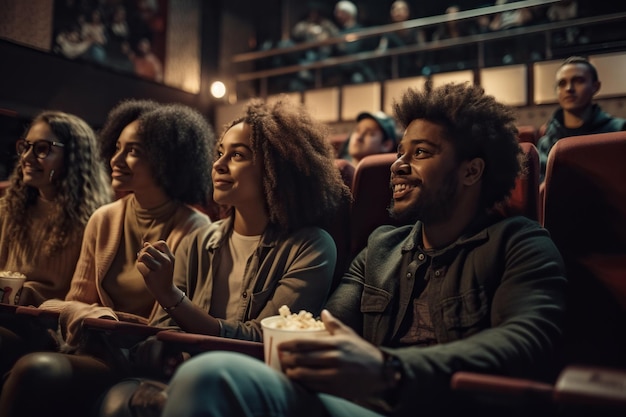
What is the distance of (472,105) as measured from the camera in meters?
1.15

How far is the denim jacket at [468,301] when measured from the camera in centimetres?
83

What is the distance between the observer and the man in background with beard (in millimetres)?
788

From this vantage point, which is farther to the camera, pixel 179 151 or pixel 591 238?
pixel 179 151

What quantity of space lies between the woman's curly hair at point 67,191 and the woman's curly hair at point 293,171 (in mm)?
670

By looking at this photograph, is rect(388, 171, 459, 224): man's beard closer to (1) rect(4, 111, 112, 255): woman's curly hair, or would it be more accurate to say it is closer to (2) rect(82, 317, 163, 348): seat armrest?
(2) rect(82, 317, 163, 348): seat armrest

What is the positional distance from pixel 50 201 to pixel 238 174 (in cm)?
79

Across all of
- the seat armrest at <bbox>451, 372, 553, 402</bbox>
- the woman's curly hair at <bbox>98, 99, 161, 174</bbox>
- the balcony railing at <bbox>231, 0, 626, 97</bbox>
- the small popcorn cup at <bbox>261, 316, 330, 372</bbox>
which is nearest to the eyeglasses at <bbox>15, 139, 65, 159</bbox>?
the woman's curly hair at <bbox>98, 99, 161, 174</bbox>

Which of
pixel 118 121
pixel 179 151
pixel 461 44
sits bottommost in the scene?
pixel 179 151

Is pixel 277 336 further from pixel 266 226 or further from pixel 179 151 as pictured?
pixel 179 151

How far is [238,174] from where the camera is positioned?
4.42 ft

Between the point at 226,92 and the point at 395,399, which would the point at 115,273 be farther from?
the point at 226,92

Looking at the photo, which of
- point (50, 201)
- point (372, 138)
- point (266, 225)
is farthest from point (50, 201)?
point (372, 138)

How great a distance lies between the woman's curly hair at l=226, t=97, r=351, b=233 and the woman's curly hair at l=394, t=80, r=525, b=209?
1.02 feet

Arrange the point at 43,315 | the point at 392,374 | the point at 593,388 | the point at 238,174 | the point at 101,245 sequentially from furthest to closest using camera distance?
the point at 101,245 < the point at 238,174 < the point at 43,315 < the point at 392,374 < the point at 593,388
